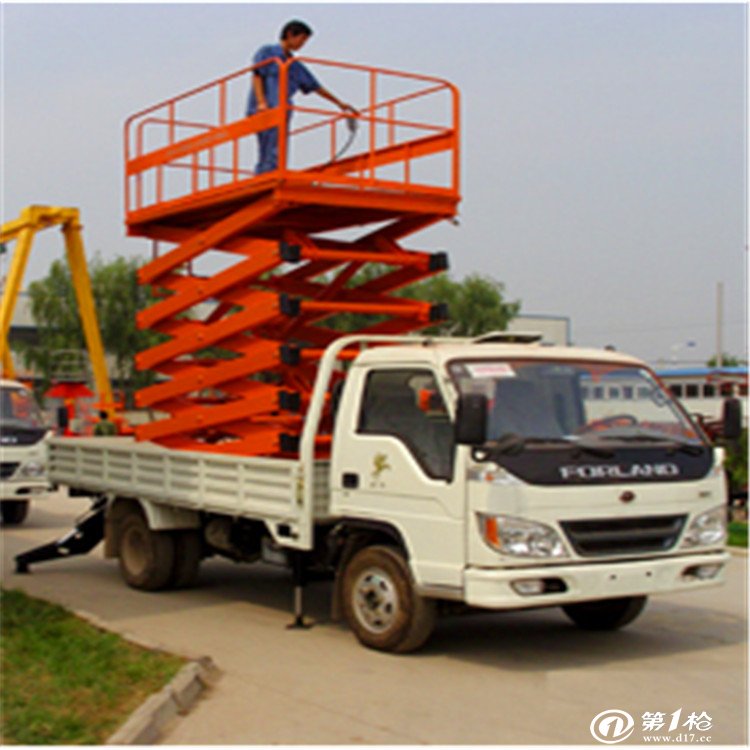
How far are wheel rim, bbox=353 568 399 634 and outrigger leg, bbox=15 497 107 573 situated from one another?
4105 mm

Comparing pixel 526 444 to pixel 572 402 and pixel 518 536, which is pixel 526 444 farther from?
pixel 572 402

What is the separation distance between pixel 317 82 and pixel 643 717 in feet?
20.7

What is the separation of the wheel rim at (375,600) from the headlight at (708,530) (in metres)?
2.04

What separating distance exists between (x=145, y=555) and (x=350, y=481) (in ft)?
10.3

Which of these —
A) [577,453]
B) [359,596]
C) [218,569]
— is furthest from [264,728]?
[218,569]

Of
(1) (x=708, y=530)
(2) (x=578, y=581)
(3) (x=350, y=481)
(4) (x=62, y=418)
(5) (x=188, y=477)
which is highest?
(4) (x=62, y=418)

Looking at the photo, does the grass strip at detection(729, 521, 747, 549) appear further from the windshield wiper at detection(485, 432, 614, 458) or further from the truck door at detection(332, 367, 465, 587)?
the truck door at detection(332, 367, 465, 587)

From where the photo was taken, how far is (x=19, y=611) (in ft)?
29.3

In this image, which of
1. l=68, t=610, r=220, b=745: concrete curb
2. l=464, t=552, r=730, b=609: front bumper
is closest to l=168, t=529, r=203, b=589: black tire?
l=68, t=610, r=220, b=745: concrete curb

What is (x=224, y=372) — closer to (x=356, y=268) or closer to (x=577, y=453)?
(x=356, y=268)

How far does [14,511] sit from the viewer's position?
54.7 feet

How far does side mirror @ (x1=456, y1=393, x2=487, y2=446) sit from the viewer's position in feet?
23.7

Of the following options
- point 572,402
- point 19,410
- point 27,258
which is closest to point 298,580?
point 572,402

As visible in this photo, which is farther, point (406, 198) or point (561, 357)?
point (406, 198)
